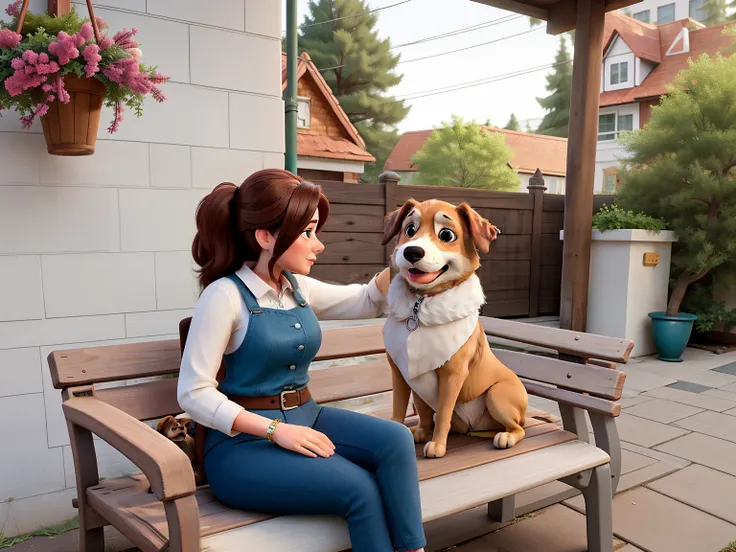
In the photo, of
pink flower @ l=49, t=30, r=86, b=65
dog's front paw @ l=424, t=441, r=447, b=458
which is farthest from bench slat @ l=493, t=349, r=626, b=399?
pink flower @ l=49, t=30, r=86, b=65

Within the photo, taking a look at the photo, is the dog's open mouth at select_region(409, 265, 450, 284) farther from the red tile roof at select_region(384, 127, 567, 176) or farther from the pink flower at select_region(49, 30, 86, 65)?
the red tile roof at select_region(384, 127, 567, 176)

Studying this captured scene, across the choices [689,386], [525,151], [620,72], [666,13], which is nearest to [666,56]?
[620,72]

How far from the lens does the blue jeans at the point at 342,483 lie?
1337mm

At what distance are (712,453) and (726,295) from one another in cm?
330

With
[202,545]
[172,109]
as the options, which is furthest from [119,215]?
[202,545]

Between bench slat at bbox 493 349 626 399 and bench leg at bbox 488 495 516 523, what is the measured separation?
19.7 inches

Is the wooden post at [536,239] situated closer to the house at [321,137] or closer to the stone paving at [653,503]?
the stone paving at [653,503]

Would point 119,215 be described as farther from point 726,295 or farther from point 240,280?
point 726,295

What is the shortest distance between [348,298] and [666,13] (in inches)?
1544

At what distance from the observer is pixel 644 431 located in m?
3.42

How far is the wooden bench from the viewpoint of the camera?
129 cm

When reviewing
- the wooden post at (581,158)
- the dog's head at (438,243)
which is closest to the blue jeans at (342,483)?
the dog's head at (438,243)

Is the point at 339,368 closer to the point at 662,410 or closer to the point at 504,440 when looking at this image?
the point at 504,440

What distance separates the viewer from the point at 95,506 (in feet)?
5.12
